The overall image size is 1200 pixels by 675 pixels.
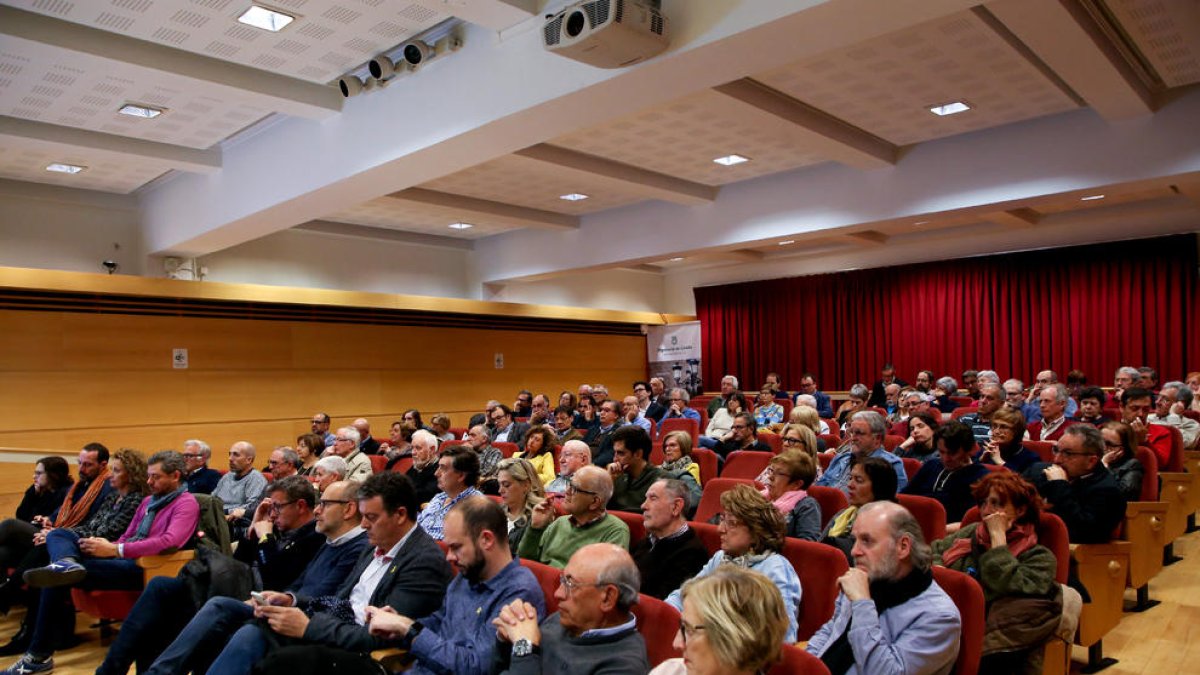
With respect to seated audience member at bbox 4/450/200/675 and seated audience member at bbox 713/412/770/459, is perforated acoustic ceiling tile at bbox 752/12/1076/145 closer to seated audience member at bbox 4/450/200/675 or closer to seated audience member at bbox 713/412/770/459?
seated audience member at bbox 713/412/770/459

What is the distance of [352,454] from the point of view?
6.91 metres

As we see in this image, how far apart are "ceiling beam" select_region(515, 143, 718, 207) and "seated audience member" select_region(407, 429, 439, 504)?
99.7 inches

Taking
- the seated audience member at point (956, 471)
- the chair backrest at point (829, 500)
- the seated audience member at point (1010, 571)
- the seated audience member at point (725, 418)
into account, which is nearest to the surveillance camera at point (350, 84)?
the chair backrest at point (829, 500)

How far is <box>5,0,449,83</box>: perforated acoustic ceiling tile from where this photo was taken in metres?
4.64

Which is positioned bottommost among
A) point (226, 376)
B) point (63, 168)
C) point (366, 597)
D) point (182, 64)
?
point (366, 597)

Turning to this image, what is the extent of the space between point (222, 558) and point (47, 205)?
6584 mm

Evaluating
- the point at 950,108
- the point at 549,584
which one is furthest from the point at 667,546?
the point at 950,108

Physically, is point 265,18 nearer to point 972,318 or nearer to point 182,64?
point 182,64

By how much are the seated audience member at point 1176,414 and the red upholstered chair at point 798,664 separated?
5.59 m

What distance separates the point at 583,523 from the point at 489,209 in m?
6.42

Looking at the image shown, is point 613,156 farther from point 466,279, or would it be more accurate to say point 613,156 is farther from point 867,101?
point 466,279

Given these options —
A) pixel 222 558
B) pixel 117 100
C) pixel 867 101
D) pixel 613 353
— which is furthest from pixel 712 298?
pixel 222 558

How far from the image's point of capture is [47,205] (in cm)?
844

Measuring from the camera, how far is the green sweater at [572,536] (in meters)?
3.45
